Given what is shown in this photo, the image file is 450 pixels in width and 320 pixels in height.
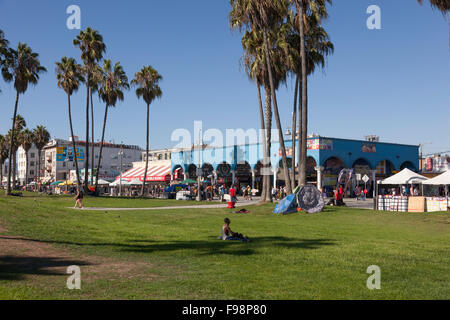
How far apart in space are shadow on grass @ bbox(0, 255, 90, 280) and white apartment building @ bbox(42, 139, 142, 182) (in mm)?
94464

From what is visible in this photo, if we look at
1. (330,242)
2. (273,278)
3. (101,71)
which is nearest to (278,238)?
(330,242)

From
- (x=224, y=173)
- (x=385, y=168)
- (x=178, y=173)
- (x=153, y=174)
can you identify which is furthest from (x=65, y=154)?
(x=385, y=168)

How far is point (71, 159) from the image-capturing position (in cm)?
10838

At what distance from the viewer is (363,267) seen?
30.6 feet

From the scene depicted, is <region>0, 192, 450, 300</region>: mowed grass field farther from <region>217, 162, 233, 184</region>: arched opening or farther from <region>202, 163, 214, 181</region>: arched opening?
<region>202, 163, 214, 181</region>: arched opening

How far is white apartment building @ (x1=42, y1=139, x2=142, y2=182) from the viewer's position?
355 feet

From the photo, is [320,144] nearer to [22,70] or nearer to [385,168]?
[385,168]

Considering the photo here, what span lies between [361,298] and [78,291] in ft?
15.8

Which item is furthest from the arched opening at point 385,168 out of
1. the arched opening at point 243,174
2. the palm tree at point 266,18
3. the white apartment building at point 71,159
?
the white apartment building at point 71,159

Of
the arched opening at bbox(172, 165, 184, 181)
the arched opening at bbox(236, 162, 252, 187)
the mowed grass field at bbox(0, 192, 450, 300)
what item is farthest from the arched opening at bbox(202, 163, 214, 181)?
the mowed grass field at bbox(0, 192, 450, 300)

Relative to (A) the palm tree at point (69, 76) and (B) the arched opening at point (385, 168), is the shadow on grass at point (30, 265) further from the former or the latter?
(B) the arched opening at point (385, 168)

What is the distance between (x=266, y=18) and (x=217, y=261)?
2117 centimetres

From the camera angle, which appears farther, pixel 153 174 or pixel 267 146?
pixel 153 174

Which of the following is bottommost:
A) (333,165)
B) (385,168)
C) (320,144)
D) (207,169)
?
(207,169)
